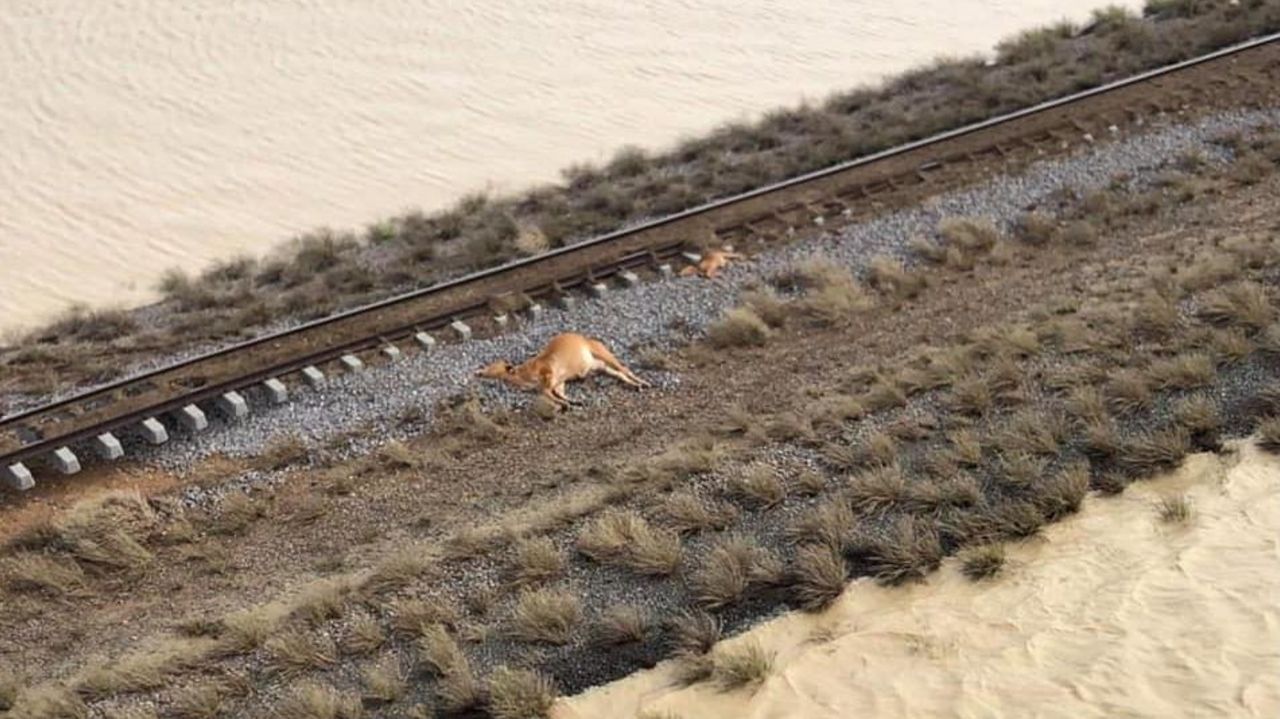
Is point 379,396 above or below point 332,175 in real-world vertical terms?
below

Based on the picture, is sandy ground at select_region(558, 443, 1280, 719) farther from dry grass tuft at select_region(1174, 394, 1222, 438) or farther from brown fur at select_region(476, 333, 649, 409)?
brown fur at select_region(476, 333, 649, 409)

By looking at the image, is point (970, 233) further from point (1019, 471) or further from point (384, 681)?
point (384, 681)

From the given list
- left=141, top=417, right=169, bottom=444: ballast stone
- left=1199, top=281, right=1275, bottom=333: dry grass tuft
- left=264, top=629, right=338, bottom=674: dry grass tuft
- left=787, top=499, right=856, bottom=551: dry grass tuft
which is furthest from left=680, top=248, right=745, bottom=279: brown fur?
left=264, top=629, right=338, bottom=674: dry grass tuft

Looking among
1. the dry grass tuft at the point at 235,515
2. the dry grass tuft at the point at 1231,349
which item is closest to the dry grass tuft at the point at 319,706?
the dry grass tuft at the point at 235,515

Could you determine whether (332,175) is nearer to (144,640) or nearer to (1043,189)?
(1043,189)

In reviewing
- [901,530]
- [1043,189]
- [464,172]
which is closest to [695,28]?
[464,172]
